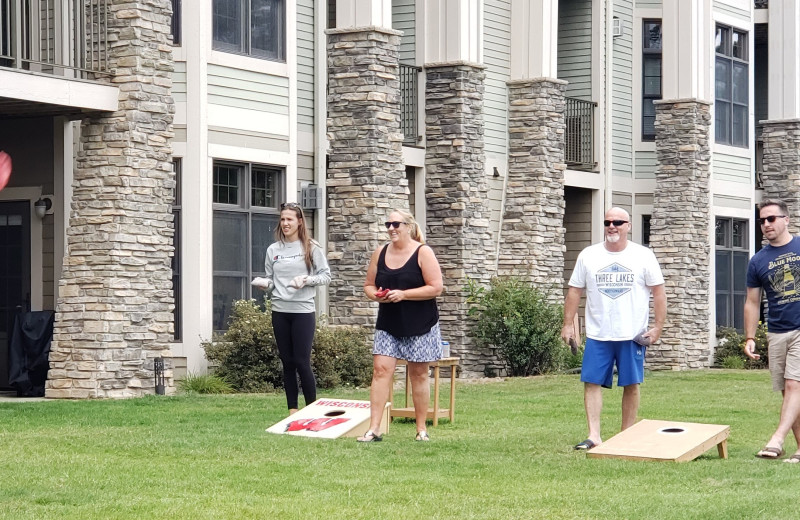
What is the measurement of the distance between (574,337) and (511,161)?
14753 mm

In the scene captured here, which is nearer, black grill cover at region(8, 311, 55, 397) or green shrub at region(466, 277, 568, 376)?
black grill cover at region(8, 311, 55, 397)

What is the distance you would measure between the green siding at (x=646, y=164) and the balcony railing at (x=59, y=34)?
1514 centimetres

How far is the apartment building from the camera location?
1850 centimetres

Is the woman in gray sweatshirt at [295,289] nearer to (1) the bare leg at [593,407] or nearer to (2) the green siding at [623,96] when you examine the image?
(1) the bare leg at [593,407]

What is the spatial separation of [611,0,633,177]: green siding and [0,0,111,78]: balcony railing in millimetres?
13949

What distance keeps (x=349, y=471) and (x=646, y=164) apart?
21.9 metres

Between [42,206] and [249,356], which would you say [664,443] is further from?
[42,206]

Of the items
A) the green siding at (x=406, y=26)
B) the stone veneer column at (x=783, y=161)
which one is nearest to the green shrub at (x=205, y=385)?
the green siding at (x=406, y=26)

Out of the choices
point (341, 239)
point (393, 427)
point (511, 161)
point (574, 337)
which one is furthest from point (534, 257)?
point (574, 337)

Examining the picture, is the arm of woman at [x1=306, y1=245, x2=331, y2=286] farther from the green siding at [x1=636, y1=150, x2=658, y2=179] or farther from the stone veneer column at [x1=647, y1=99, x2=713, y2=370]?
the green siding at [x1=636, y1=150, x2=658, y2=179]

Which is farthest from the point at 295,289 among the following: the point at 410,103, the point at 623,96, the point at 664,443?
the point at 623,96

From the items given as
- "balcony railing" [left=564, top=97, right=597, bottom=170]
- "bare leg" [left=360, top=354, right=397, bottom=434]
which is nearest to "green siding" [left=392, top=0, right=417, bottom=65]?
"balcony railing" [left=564, top=97, right=597, bottom=170]

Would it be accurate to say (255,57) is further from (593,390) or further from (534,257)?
(593,390)

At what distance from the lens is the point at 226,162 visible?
68.6 ft
